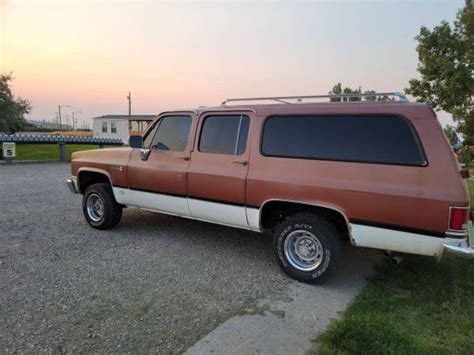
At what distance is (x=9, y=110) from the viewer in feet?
99.6

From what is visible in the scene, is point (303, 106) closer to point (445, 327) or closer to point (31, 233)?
point (445, 327)

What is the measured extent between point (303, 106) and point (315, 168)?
78cm

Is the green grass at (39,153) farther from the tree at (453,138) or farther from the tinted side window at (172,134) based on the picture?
the tree at (453,138)

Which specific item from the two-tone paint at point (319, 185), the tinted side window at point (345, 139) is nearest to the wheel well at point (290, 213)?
the two-tone paint at point (319, 185)

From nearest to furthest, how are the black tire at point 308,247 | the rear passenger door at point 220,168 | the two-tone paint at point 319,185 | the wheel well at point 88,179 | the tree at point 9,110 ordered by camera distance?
the two-tone paint at point 319,185, the black tire at point 308,247, the rear passenger door at point 220,168, the wheel well at point 88,179, the tree at point 9,110

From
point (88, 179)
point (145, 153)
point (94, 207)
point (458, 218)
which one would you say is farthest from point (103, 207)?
point (458, 218)

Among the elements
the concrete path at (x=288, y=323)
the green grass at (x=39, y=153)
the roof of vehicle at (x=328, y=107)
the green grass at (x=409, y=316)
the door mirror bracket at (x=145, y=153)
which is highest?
the roof of vehicle at (x=328, y=107)

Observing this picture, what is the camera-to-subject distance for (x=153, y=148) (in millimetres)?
5441

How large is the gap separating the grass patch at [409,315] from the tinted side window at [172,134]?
3.04 metres

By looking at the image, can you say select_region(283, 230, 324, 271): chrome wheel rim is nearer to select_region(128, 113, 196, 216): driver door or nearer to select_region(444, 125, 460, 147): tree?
select_region(128, 113, 196, 216): driver door

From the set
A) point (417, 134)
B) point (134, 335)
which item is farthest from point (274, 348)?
point (417, 134)

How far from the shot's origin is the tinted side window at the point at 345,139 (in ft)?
11.7

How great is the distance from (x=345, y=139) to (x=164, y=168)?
2565 millimetres

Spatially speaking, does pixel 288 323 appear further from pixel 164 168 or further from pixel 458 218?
pixel 164 168
